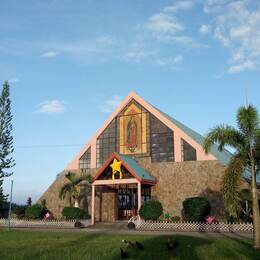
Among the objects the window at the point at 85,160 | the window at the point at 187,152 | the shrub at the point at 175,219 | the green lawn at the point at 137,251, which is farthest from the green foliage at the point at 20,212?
the green lawn at the point at 137,251

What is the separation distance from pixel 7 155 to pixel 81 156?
29.6 feet

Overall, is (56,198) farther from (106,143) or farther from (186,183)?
(186,183)

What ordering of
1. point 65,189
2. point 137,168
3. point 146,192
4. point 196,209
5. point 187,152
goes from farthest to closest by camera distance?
point 65,189
point 146,192
point 187,152
point 137,168
point 196,209

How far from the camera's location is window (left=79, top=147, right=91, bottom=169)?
40.3 m

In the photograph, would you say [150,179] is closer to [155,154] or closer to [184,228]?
[155,154]

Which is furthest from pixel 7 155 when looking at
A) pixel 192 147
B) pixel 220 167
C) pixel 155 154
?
pixel 220 167

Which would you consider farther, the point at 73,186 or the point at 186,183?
the point at 73,186

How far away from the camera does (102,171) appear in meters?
34.1

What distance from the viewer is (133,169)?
32969 millimetres

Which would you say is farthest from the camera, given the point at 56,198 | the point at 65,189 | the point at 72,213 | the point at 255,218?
the point at 56,198

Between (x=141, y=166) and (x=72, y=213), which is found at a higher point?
(x=141, y=166)

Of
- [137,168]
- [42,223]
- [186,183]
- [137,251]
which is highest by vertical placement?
[137,168]

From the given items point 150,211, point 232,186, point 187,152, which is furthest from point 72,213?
point 232,186

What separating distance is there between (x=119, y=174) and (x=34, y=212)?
1021cm
